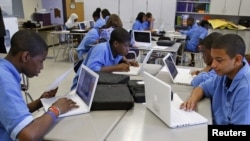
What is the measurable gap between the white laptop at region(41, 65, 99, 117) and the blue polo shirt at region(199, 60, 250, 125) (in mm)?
798

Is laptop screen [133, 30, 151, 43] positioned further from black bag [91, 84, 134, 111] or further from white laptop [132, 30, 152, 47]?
black bag [91, 84, 134, 111]

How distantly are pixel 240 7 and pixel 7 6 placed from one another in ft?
21.4

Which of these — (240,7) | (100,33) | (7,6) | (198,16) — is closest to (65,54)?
(7,6)

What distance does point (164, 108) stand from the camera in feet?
4.30

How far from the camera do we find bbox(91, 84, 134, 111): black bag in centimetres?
149

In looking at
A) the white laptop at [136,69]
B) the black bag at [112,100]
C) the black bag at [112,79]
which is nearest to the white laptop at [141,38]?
the white laptop at [136,69]

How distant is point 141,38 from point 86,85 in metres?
3.08

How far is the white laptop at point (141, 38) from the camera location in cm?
442

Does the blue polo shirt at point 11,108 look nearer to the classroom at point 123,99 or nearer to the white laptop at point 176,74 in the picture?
the classroom at point 123,99

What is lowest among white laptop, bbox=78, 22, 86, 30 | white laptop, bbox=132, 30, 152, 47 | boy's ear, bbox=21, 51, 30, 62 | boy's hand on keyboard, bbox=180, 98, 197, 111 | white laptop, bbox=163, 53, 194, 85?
boy's hand on keyboard, bbox=180, 98, 197, 111

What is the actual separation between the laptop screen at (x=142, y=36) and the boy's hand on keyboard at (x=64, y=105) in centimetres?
310

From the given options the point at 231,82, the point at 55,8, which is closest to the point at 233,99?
the point at 231,82

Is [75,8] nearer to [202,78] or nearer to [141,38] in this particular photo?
[141,38]

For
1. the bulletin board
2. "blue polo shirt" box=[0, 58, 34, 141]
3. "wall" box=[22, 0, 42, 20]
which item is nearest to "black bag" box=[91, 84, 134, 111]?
"blue polo shirt" box=[0, 58, 34, 141]
